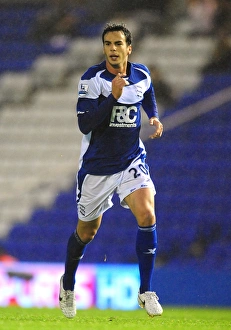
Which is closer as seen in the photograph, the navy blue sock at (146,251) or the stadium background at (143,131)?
the navy blue sock at (146,251)

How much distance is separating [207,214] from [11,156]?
228 cm

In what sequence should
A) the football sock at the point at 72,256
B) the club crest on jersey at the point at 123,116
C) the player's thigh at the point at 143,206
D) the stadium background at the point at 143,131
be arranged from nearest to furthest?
the player's thigh at the point at 143,206 → the club crest on jersey at the point at 123,116 → the football sock at the point at 72,256 → the stadium background at the point at 143,131

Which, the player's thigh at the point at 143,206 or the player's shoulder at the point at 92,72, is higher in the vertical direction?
the player's shoulder at the point at 92,72

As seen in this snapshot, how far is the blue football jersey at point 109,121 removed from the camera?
5.20 m

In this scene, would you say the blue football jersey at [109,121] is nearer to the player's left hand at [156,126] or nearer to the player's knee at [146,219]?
the player's left hand at [156,126]

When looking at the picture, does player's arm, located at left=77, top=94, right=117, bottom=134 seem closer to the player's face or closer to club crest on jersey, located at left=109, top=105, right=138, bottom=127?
club crest on jersey, located at left=109, top=105, right=138, bottom=127

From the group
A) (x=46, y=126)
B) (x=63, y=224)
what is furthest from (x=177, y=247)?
(x=46, y=126)

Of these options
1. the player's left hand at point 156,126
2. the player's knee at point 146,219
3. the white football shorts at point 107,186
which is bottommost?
the player's knee at point 146,219

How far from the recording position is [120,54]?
522 centimetres

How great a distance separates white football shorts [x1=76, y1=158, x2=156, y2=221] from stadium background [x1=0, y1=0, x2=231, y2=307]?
3428 millimetres

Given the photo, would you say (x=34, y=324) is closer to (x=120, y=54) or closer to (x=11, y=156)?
(x=120, y=54)

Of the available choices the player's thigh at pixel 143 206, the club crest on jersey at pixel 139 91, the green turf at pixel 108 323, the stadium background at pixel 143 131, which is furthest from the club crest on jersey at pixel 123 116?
the stadium background at pixel 143 131

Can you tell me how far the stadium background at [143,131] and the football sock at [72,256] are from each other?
124 inches

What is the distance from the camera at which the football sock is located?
560 cm
